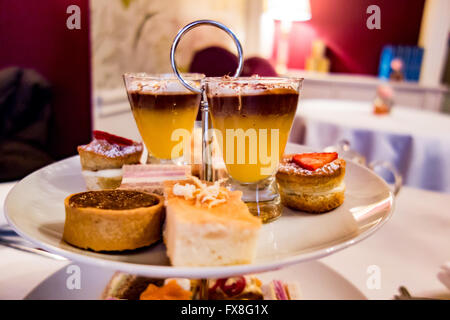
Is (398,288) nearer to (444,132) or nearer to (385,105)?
(444,132)

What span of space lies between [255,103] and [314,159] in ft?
0.55

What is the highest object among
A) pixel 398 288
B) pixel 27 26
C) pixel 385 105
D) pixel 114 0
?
pixel 114 0

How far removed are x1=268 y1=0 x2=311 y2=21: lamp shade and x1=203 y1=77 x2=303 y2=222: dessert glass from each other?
3.49 metres

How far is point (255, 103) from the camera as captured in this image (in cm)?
56

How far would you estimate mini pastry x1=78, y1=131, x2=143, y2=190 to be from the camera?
0.64 metres

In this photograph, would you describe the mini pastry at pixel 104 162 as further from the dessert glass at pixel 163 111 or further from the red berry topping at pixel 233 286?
the red berry topping at pixel 233 286

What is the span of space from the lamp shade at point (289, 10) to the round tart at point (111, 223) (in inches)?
146

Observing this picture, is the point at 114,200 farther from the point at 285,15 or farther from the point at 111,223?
the point at 285,15

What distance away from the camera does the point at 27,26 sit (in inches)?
62.3

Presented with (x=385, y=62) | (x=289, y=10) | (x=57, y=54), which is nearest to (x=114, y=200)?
(x=57, y=54)

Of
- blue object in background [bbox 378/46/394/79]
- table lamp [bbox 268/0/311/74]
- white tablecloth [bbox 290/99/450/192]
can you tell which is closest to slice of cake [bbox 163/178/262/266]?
white tablecloth [bbox 290/99/450/192]

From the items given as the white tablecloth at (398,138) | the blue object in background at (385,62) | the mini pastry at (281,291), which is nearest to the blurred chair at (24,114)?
the mini pastry at (281,291)
